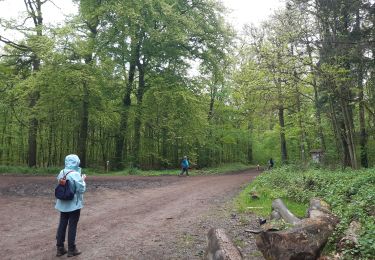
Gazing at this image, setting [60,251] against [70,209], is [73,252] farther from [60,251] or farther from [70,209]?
[70,209]

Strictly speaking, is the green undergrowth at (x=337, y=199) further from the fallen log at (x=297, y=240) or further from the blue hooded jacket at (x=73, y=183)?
the blue hooded jacket at (x=73, y=183)

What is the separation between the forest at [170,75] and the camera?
55.4ft

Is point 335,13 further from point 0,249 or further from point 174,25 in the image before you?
point 0,249

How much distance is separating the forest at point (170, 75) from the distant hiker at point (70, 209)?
12.4 meters

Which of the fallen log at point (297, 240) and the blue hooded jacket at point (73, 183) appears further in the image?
the blue hooded jacket at point (73, 183)

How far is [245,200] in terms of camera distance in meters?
12.8

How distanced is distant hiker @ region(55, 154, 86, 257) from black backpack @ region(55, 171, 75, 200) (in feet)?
→ 0.23

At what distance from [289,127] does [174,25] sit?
13990 millimetres

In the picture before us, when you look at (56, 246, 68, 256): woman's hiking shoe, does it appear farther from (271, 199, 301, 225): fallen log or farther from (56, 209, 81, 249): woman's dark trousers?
(271, 199, 301, 225): fallen log

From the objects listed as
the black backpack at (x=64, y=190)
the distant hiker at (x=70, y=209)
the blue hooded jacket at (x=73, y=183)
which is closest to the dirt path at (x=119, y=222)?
the distant hiker at (x=70, y=209)

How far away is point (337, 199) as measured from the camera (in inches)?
361

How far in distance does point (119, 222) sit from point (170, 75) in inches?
758

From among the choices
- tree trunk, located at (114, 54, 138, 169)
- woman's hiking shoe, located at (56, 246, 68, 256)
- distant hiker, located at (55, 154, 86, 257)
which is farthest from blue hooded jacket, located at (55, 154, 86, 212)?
tree trunk, located at (114, 54, 138, 169)

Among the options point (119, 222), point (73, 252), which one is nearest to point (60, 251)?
point (73, 252)
